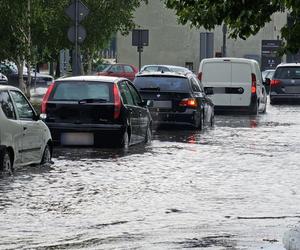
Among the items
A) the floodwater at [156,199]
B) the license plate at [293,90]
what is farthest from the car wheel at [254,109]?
the floodwater at [156,199]

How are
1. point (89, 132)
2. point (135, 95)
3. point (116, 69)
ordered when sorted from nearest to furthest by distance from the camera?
point (89, 132) < point (135, 95) < point (116, 69)

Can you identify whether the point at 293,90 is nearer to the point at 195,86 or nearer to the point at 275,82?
the point at 275,82

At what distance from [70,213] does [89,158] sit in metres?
6.98

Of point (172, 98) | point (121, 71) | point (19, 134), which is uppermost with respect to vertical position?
point (19, 134)

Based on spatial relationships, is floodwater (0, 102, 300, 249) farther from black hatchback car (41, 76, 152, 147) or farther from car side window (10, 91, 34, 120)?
car side window (10, 91, 34, 120)

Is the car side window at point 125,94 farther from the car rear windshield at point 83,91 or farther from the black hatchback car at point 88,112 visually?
the car rear windshield at point 83,91

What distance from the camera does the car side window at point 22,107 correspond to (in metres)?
16.7

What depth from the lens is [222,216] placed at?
1192 cm

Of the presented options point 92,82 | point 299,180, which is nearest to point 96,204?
point 299,180

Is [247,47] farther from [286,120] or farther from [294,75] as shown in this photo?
[286,120]

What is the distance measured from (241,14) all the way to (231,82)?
81.4 feet

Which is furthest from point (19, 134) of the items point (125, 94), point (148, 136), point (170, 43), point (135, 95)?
point (170, 43)

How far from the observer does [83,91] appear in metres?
20.7

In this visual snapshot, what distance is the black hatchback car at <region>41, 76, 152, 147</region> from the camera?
2045 centimetres
